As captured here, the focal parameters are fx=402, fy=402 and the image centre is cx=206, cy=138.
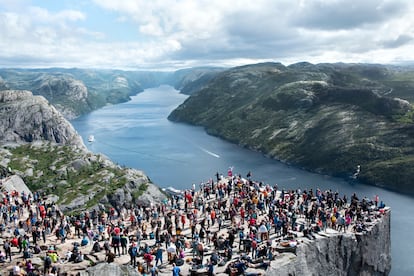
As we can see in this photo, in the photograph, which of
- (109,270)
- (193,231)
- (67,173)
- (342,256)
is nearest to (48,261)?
(109,270)

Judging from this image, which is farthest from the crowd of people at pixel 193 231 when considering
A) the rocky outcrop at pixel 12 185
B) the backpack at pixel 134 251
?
the rocky outcrop at pixel 12 185

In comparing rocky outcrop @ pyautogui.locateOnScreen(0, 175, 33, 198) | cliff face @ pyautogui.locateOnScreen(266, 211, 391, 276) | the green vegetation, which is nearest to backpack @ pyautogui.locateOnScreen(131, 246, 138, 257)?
cliff face @ pyautogui.locateOnScreen(266, 211, 391, 276)

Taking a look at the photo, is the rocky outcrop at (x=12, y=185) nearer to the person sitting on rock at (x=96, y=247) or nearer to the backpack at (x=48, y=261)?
the person sitting on rock at (x=96, y=247)

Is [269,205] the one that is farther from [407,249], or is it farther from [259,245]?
[407,249]

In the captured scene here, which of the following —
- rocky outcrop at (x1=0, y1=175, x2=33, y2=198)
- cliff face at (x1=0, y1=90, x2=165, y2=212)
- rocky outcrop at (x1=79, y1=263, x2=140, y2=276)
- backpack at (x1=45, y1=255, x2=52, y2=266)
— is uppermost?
backpack at (x1=45, y1=255, x2=52, y2=266)

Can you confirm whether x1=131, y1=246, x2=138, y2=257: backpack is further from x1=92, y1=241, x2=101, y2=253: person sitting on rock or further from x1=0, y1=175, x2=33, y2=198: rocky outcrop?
x1=0, y1=175, x2=33, y2=198: rocky outcrop
